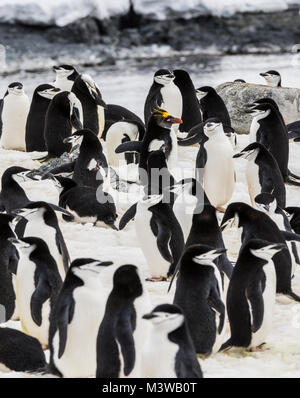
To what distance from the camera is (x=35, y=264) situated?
371cm

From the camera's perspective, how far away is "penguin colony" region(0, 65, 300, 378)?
3.16 metres

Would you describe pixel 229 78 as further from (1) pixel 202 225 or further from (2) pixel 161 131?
(1) pixel 202 225

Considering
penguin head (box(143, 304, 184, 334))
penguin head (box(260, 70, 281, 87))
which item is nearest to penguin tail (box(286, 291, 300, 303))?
penguin head (box(143, 304, 184, 334))

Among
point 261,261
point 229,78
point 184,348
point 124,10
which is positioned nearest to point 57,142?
point 261,261

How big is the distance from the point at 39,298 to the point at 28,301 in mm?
94

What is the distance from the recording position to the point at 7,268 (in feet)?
13.2

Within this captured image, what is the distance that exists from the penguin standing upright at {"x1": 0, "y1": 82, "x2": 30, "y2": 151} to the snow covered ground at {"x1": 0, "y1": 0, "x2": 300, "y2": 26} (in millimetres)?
22382

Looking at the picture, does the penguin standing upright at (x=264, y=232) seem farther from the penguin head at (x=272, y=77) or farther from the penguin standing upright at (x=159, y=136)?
the penguin head at (x=272, y=77)

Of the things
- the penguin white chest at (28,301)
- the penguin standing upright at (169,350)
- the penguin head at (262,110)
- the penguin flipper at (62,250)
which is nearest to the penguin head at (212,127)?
the penguin head at (262,110)

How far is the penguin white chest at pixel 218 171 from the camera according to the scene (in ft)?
18.7

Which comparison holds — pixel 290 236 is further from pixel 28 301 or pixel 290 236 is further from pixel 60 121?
pixel 60 121

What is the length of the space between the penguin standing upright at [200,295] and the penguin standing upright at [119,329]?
31 centimetres

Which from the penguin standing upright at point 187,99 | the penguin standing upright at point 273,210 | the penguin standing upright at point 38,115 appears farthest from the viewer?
the penguin standing upright at point 187,99

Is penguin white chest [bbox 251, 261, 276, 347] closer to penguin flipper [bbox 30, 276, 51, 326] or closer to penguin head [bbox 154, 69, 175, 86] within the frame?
penguin flipper [bbox 30, 276, 51, 326]
